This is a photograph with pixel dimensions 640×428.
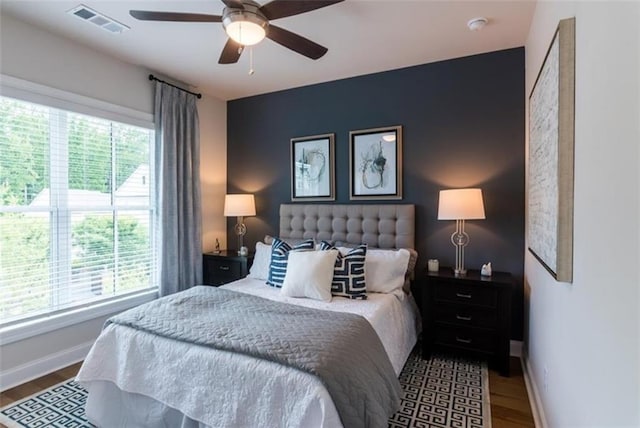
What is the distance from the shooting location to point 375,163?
3.60m

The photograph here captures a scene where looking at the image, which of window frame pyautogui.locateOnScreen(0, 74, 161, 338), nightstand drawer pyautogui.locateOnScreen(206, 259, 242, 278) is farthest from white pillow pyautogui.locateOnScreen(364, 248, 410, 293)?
window frame pyautogui.locateOnScreen(0, 74, 161, 338)

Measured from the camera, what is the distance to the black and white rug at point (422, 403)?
7.00 ft

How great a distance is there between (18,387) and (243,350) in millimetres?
2183

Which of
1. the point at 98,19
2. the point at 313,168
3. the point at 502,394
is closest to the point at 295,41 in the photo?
the point at 98,19

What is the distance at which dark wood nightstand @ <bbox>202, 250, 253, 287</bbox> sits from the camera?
3850 mm

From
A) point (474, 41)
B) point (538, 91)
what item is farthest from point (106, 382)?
point (474, 41)

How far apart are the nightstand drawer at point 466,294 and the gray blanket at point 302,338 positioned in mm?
1034

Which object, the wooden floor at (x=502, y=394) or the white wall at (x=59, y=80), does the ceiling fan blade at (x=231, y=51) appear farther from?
the wooden floor at (x=502, y=394)

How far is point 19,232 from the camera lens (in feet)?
8.70

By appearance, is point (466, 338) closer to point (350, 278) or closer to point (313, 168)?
point (350, 278)

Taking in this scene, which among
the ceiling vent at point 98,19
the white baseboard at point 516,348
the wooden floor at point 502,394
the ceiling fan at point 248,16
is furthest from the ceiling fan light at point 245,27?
the white baseboard at point 516,348

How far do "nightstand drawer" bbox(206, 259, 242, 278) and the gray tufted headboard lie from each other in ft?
2.06

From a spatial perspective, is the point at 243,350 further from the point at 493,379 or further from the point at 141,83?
the point at 141,83

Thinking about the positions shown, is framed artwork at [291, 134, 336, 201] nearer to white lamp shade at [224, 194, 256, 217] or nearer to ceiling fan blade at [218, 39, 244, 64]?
white lamp shade at [224, 194, 256, 217]
